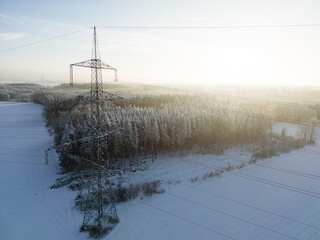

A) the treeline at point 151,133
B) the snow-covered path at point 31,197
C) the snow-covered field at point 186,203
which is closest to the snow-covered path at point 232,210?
the snow-covered field at point 186,203

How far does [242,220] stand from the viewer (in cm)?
1119

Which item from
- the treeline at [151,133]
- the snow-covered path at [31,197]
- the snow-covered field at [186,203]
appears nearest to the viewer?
the snow-covered path at [31,197]

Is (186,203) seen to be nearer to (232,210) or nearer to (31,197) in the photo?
(232,210)

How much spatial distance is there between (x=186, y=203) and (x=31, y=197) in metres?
8.94

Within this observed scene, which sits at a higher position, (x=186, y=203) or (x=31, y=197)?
(x=31, y=197)

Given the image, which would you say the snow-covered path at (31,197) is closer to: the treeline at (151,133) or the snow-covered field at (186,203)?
the snow-covered field at (186,203)

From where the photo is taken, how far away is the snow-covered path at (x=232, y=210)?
33.6 feet

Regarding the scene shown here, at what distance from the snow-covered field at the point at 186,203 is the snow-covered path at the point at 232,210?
0.05 meters

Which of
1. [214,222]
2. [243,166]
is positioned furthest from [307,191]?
[214,222]

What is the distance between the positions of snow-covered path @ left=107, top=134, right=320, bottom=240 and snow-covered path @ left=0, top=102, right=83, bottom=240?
2844 mm

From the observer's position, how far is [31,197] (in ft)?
41.1

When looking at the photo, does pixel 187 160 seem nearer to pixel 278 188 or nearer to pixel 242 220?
pixel 278 188

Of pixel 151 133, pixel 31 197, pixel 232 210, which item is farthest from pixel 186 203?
pixel 31 197

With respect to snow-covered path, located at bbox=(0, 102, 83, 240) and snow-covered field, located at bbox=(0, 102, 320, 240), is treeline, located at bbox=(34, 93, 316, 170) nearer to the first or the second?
snow-covered path, located at bbox=(0, 102, 83, 240)
